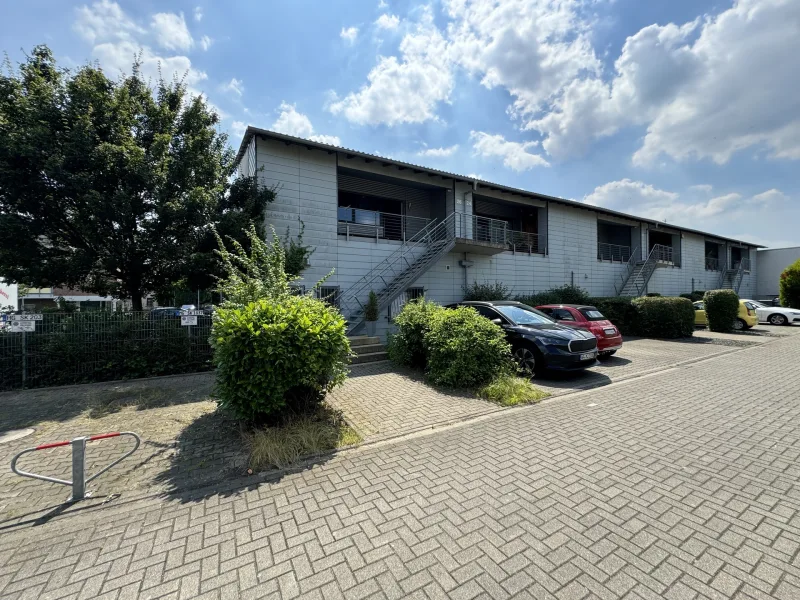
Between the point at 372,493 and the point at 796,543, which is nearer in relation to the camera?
the point at 796,543

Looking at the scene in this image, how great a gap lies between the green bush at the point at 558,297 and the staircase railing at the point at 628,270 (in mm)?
5023

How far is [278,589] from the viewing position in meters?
2.07

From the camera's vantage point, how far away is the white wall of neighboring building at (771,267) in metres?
33.1

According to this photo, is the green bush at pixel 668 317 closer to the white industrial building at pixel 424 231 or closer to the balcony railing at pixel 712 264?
the white industrial building at pixel 424 231

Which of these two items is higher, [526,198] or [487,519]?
[526,198]

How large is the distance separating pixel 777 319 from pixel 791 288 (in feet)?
20.7

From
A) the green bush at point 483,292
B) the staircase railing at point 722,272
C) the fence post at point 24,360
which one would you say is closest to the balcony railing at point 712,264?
the staircase railing at point 722,272

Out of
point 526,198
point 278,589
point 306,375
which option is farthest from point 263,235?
point 526,198

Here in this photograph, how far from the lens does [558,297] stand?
659 inches

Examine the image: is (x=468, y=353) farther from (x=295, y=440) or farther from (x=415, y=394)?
(x=295, y=440)

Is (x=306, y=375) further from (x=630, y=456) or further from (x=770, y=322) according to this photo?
(x=770, y=322)

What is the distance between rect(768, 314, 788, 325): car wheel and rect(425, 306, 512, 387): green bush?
23453mm

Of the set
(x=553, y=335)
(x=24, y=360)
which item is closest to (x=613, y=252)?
(x=553, y=335)

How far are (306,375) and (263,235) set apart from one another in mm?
6892
